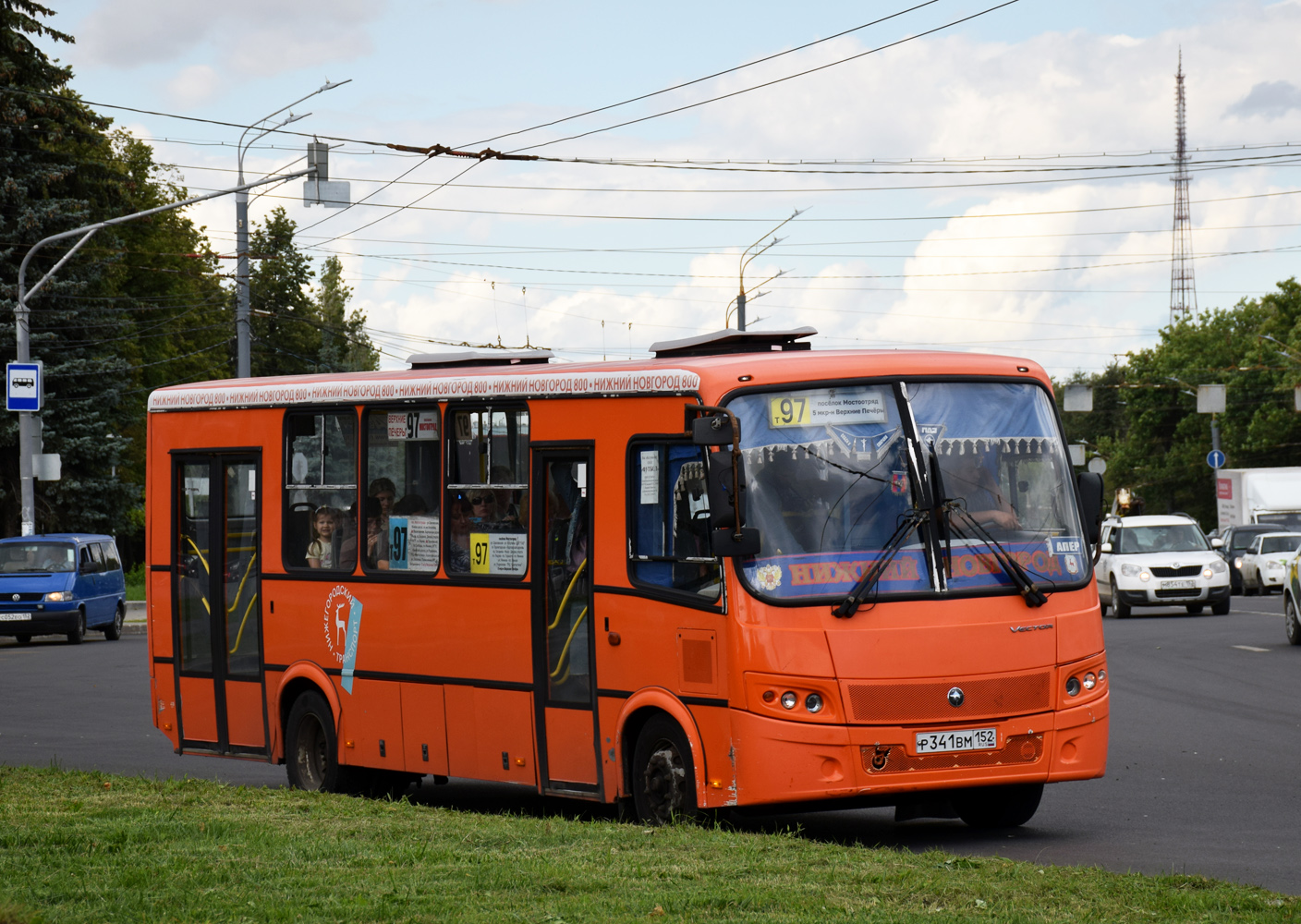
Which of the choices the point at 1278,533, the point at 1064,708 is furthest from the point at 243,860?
the point at 1278,533

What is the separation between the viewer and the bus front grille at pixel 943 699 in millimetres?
9992

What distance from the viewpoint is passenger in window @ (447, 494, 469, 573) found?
40.2 feet

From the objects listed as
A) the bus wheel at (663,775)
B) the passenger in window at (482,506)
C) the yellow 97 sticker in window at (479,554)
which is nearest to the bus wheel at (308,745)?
the yellow 97 sticker in window at (479,554)

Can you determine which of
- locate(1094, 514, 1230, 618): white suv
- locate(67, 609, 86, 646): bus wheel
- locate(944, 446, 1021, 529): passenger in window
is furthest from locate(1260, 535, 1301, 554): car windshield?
locate(944, 446, 1021, 529): passenger in window

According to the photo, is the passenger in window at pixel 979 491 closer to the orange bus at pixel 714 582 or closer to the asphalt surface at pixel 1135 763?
the orange bus at pixel 714 582

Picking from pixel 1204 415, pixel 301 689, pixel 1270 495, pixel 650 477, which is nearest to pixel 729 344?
pixel 650 477

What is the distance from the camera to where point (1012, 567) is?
34.2 ft

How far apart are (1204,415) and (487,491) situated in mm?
97550

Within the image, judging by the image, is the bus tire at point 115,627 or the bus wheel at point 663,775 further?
the bus tire at point 115,627

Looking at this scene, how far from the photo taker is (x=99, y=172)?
50.2 m

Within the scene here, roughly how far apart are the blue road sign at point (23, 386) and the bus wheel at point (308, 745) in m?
24.1

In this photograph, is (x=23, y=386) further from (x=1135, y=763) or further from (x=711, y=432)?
(x=711, y=432)

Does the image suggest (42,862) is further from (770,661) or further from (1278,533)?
(1278,533)

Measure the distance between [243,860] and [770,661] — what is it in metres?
2.80
